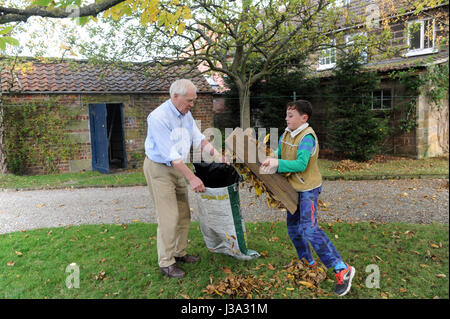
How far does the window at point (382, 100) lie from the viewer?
496 inches

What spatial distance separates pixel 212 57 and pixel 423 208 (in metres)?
7.52

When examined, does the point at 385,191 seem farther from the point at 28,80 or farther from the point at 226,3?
the point at 28,80

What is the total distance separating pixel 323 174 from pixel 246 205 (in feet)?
12.2

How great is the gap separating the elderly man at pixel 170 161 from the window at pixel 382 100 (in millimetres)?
10818

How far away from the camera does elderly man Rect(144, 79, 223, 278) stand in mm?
3389

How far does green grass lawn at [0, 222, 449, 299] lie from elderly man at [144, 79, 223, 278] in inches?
14.9

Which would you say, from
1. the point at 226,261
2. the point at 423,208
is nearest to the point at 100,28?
the point at 226,261

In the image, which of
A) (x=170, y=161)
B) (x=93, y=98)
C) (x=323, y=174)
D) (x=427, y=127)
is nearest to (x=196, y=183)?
(x=170, y=161)

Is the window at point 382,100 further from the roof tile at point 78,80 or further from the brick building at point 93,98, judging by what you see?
the brick building at point 93,98

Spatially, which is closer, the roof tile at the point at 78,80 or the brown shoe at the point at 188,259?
the brown shoe at the point at 188,259

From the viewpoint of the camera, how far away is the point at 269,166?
301 cm

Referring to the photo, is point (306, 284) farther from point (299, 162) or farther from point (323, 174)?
point (323, 174)

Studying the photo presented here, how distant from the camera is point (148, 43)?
10438 millimetres

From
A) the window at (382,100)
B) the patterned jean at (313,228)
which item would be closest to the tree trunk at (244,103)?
the window at (382,100)
